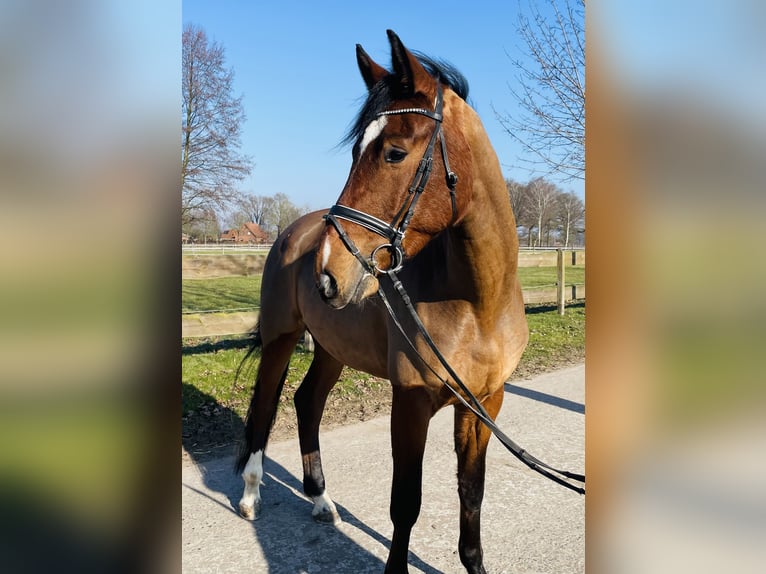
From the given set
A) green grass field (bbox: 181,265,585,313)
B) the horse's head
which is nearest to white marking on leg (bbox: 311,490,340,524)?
the horse's head

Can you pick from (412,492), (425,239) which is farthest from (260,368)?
(425,239)

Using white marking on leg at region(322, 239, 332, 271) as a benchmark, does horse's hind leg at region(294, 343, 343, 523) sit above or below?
below

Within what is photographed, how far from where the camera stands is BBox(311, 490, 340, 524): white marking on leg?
10.9 feet

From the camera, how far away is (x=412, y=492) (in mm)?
2395

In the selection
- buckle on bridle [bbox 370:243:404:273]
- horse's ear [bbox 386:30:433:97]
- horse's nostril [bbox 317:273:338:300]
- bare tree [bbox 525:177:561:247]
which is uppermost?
bare tree [bbox 525:177:561:247]

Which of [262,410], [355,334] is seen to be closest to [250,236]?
[262,410]

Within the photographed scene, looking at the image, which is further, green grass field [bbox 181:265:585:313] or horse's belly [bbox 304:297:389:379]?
green grass field [bbox 181:265:585:313]

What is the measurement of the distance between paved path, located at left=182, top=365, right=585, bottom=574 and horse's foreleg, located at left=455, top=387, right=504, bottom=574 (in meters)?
0.22

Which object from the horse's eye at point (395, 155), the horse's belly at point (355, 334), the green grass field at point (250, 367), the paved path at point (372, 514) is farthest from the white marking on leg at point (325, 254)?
the green grass field at point (250, 367)

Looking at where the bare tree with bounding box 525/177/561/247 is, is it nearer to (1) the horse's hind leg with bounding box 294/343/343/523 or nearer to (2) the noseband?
(1) the horse's hind leg with bounding box 294/343/343/523

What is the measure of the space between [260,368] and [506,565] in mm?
2222

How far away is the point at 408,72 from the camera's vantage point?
1865mm

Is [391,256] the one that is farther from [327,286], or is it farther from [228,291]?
[228,291]
